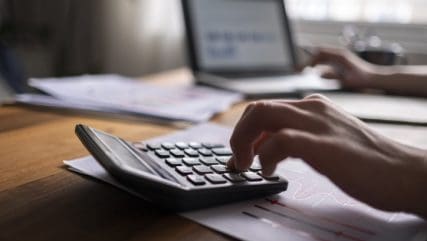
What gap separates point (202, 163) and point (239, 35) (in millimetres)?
802

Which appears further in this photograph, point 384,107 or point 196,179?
point 384,107

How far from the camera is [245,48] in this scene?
130 cm

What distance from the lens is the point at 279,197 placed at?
52cm

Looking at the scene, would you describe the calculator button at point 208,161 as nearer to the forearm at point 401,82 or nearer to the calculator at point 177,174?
the calculator at point 177,174

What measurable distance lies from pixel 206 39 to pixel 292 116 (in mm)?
743

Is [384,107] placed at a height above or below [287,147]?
below

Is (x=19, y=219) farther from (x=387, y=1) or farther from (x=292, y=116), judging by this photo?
(x=387, y=1)

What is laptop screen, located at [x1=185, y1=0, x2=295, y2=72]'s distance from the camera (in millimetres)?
1216

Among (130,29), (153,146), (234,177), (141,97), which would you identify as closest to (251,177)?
(234,177)

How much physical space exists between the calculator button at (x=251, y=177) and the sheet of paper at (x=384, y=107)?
0.44 metres

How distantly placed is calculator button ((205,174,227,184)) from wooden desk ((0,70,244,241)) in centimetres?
5

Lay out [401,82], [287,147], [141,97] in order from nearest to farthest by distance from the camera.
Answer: [287,147] → [141,97] → [401,82]

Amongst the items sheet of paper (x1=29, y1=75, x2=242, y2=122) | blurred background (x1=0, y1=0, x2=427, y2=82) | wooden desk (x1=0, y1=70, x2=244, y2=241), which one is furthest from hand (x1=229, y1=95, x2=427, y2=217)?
blurred background (x1=0, y1=0, x2=427, y2=82)

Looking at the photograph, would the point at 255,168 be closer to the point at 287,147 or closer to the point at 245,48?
the point at 287,147
